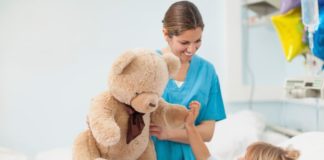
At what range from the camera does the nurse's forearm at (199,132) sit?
101 centimetres

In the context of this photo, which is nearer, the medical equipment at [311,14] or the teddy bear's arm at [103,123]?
the teddy bear's arm at [103,123]

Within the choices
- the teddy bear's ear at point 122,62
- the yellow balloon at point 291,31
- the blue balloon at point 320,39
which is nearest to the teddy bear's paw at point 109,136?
the teddy bear's ear at point 122,62

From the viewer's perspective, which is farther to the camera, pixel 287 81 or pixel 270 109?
→ pixel 270 109

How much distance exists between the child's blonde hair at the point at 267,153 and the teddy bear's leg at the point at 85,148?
555 mm

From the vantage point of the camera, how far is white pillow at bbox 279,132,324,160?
127 centimetres

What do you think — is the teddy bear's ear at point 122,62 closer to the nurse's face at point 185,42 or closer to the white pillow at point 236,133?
the nurse's face at point 185,42

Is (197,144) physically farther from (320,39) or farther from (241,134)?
(241,134)

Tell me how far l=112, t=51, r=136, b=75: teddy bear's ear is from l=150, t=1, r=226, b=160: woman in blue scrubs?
0.22 metres

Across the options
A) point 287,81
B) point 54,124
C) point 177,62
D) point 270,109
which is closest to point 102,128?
point 177,62

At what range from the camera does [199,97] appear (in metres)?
1.07

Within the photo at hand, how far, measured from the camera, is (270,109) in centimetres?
204

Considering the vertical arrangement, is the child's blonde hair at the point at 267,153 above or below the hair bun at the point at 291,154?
above

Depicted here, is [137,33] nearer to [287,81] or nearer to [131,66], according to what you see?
[131,66]

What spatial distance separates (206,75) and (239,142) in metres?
0.81
